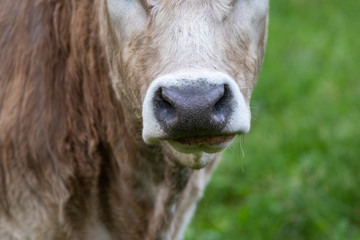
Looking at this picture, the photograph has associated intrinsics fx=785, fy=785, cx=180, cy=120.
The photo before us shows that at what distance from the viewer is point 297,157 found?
677 centimetres

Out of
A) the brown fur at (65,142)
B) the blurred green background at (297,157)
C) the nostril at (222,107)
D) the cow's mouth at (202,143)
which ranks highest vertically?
the nostril at (222,107)

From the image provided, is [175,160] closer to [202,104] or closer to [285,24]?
[202,104]

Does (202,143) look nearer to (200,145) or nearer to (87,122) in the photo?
(200,145)

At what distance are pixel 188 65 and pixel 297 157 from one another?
12.1 ft

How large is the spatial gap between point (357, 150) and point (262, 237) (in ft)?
4.37

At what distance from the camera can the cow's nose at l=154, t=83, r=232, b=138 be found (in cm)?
312

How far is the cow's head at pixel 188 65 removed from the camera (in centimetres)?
316

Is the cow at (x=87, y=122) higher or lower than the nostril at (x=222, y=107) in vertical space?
lower

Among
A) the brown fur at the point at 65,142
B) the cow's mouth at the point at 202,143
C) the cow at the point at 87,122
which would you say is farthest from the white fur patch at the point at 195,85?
the brown fur at the point at 65,142

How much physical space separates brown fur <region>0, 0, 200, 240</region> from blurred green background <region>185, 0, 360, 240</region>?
711mm

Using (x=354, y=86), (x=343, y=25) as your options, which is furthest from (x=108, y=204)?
(x=343, y=25)

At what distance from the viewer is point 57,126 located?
4.08 m

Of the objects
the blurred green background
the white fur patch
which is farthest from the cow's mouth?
the blurred green background

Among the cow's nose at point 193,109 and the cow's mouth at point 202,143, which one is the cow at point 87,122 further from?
the cow's nose at point 193,109
